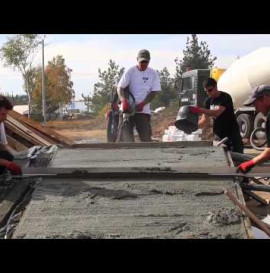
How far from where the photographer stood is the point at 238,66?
50.8 ft

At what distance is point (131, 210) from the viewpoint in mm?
2936

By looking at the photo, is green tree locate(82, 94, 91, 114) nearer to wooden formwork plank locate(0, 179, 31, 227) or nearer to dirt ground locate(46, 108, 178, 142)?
dirt ground locate(46, 108, 178, 142)

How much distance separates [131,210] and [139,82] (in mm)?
3410

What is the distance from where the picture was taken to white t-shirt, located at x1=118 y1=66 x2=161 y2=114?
20.1 feet

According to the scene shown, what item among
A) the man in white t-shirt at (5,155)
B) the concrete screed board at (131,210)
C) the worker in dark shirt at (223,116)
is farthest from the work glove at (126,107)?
the concrete screed board at (131,210)

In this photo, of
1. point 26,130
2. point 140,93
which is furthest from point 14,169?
point 140,93

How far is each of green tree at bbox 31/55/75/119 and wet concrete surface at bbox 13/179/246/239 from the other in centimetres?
2645

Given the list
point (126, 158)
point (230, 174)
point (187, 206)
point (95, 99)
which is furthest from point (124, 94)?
point (95, 99)

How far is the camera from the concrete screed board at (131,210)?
8.80ft

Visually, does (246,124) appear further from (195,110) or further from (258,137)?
(195,110)

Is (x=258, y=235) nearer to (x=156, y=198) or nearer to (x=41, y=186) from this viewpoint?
(x=156, y=198)

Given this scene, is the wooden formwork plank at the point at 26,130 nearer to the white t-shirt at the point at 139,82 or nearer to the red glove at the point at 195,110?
the white t-shirt at the point at 139,82
